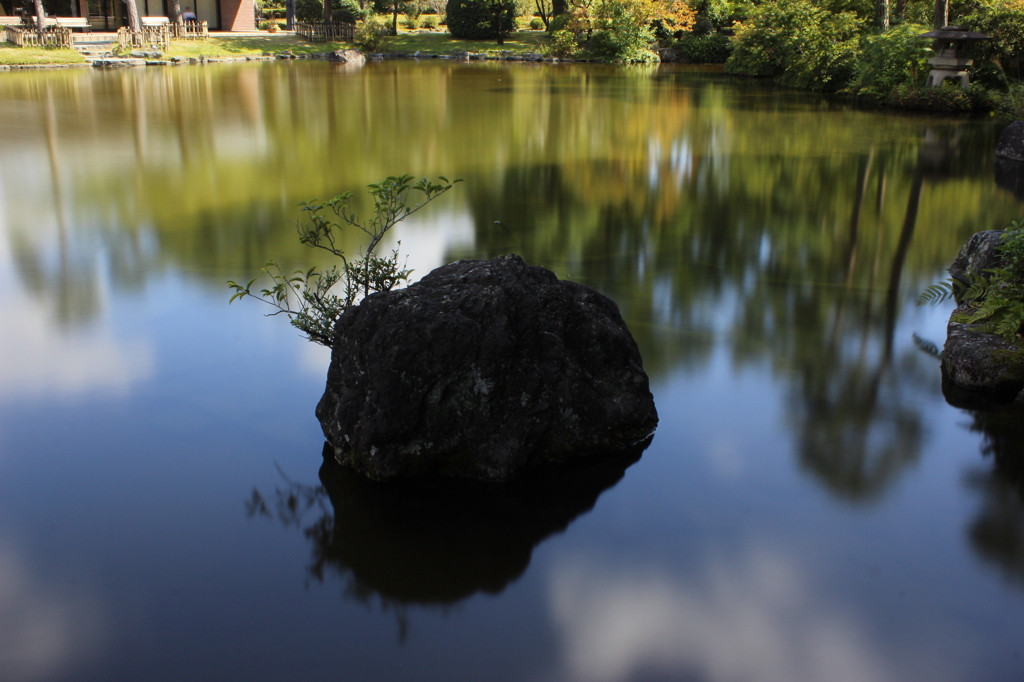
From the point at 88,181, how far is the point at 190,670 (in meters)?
9.08

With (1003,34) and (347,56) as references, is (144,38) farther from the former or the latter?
(1003,34)

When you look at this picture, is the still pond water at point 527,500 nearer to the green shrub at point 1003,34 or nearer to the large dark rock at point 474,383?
the large dark rock at point 474,383

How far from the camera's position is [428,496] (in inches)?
160

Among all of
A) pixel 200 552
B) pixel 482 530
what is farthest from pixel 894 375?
pixel 200 552

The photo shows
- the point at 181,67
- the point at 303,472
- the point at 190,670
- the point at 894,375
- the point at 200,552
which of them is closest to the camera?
the point at 190,670

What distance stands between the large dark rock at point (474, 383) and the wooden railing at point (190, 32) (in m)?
32.4

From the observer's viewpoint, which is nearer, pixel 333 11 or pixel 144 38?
pixel 144 38

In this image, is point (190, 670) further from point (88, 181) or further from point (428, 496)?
point (88, 181)

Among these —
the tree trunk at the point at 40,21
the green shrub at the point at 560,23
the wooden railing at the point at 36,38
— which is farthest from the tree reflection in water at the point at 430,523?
the green shrub at the point at 560,23

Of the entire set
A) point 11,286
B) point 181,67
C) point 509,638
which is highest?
point 181,67

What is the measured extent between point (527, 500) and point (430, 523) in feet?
1.57

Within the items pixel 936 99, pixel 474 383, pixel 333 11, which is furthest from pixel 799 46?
pixel 474 383

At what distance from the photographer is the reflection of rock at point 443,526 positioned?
11.6 ft

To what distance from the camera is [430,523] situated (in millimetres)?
3863
